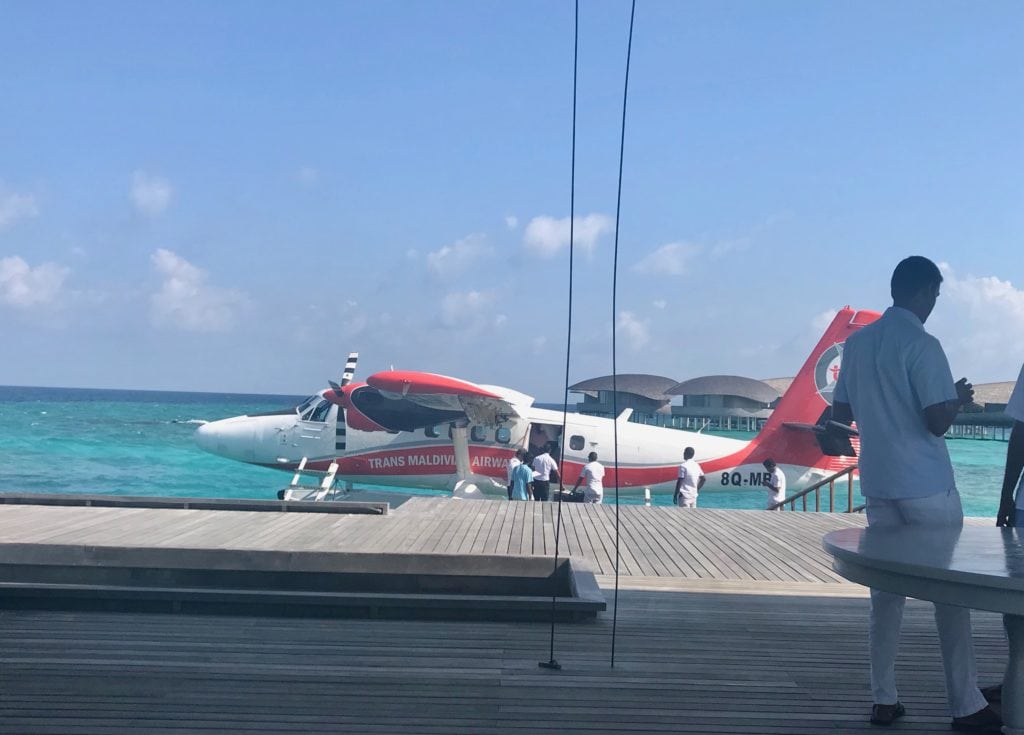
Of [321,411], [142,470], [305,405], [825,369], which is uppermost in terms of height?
[825,369]

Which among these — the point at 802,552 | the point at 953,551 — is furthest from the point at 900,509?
the point at 802,552

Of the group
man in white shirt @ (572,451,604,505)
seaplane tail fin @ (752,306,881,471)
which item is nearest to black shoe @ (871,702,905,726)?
man in white shirt @ (572,451,604,505)

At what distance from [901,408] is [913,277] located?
1.61 ft

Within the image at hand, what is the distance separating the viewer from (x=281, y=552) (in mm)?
6082

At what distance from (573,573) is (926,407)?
2926mm

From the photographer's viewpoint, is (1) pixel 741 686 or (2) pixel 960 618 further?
(1) pixel 741 686

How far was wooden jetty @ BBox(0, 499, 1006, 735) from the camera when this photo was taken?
3291 mm

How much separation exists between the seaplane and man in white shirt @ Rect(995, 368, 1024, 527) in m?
16.3

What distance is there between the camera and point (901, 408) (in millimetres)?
3312

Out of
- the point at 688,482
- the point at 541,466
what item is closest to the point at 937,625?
the point at 688,482

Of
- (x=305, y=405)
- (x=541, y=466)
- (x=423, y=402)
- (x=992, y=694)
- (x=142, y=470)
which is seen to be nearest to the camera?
(x=992, y=694)

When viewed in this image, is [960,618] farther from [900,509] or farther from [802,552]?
[802,552]

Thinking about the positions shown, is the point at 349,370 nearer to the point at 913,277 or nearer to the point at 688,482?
the point at 688,482

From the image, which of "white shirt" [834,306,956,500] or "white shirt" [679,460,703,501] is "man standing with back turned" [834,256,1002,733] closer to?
"white shirt" [834,306,956,500]
